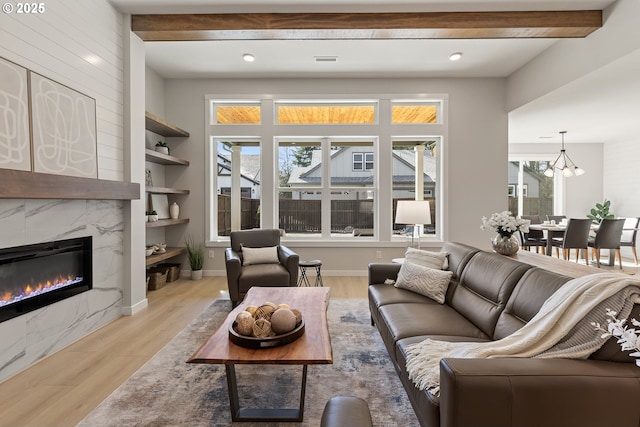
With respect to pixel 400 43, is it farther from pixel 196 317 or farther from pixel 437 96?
pixel 196 317

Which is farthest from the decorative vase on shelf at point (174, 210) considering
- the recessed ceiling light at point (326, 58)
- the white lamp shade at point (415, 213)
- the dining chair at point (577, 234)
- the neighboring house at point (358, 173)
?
the dining chair at point (577, 234)

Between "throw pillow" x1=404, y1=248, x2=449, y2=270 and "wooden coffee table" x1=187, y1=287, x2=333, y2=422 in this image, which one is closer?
"wooden coffee table" x1=187, y1=287, x2=333, y2=422

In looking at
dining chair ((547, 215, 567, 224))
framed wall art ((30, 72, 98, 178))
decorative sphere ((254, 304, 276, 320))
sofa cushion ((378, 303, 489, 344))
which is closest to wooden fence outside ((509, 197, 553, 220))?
dining chair ((547, 215, 567, 224))

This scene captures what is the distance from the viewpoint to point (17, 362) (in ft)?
7.61

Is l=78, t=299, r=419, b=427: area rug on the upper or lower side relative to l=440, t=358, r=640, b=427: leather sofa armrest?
lower

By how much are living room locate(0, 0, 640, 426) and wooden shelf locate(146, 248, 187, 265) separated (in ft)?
1.24

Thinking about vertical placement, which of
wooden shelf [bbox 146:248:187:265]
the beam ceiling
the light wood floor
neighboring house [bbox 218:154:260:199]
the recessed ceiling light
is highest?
the recessed ceiling light

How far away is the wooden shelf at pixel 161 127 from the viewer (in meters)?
4.22

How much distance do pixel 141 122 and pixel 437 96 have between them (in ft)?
14.1

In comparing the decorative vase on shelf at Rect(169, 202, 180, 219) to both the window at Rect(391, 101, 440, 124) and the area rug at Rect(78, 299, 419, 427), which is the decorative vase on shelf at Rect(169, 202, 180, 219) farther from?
the window at Rect(391, 101, 440, 124)

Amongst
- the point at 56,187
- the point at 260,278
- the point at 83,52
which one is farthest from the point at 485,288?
the point at 83,52

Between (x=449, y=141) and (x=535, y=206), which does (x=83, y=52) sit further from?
(x=535, y=206)

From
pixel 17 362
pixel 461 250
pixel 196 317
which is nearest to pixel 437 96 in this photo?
pixel 461 250

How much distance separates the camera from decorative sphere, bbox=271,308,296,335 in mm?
1796
